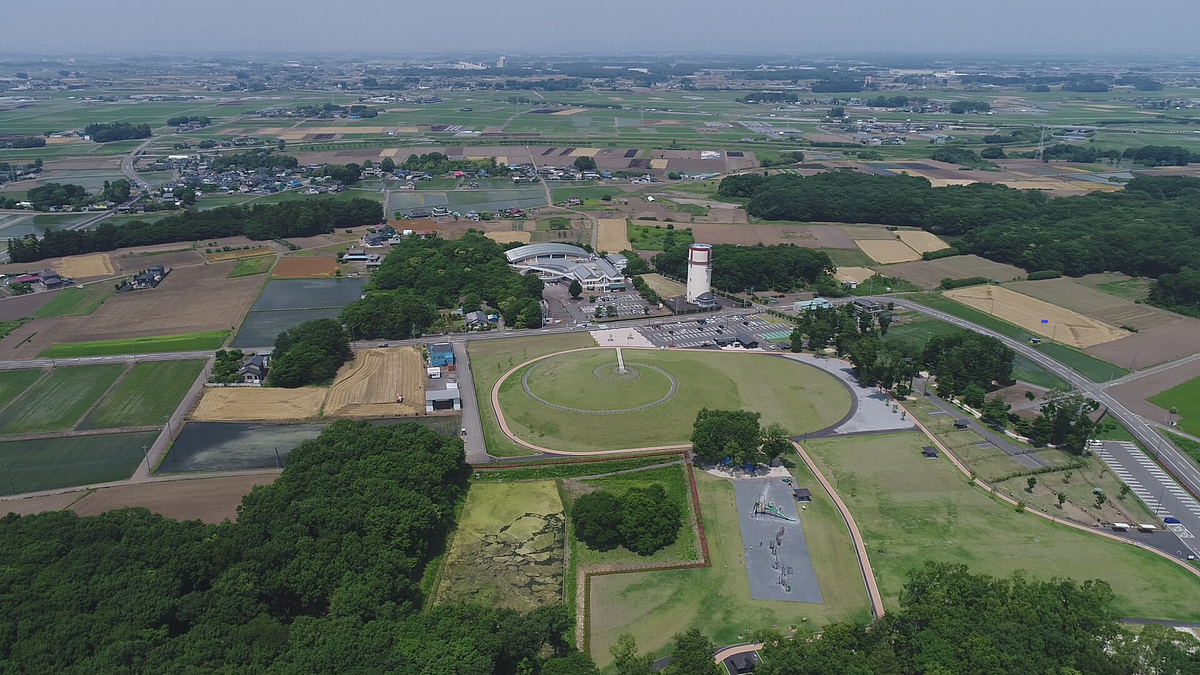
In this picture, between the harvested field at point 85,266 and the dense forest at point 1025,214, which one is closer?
the harvested field at point 85,266

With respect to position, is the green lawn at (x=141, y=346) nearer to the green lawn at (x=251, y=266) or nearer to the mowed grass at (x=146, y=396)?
the mowed grass at (x=146, y=396)

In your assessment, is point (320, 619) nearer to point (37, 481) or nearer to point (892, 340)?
point (37, 481)

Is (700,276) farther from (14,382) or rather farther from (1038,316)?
(14,382)

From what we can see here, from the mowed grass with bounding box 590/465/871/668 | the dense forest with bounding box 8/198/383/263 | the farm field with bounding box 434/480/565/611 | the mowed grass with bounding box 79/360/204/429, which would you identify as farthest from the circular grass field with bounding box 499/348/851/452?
the dense forest with bounding box 8/198/383/263

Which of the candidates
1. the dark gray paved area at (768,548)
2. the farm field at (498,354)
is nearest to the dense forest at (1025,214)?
the farm field at (498,354)

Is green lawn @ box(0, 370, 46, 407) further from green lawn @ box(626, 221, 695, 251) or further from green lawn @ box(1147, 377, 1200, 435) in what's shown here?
green lawn @ box(1147, 377, 1200, 435)

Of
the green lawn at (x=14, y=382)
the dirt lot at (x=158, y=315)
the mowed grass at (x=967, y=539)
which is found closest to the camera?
the mowed grass at (x=967, y=539)
